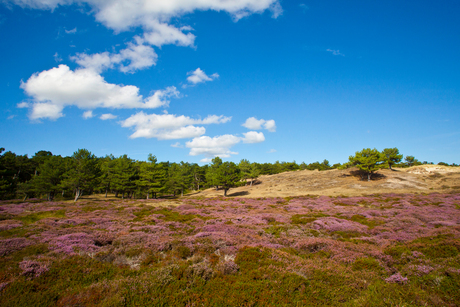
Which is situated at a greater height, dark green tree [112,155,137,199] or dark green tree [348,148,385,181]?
dark green tree [348,148,385,181]

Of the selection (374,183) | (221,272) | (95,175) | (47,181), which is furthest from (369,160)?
(47,181)

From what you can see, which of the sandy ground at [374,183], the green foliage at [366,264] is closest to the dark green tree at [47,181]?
the sandy ground at [374,183]

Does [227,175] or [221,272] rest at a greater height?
[227,175]

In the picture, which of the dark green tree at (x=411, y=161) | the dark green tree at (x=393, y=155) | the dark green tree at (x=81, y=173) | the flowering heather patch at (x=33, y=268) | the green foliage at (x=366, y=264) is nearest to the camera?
the flowering heather patch at (x=33, y=268)

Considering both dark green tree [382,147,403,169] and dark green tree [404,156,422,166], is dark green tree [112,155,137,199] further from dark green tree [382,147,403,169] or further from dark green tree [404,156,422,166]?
dark green tree [404,156,422,166]

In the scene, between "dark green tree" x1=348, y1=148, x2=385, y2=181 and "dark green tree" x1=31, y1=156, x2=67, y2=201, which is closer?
"dark green tree" x1=31, y1=156, x2=67, y2=201

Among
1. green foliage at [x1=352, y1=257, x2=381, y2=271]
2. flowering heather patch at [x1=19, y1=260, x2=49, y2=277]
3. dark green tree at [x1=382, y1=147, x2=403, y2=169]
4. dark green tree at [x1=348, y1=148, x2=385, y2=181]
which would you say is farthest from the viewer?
dark green tree at [x1=382, y1=147, x2=403, y2=169]

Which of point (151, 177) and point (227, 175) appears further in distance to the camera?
point (227, 175)

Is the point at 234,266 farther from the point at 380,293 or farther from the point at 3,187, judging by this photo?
the point at 3,187

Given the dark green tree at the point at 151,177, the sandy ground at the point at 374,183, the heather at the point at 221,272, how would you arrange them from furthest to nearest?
1. the dark green tree at the point at 151,177
2. the sandy ground at the point at 374,183
3. the heather at the point at 221,272

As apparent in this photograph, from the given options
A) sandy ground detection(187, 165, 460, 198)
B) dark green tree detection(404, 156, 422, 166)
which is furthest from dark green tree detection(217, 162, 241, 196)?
dark green tree detection(404, 156, 422, 166)

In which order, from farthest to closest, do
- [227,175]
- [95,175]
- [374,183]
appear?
[227,175]
[374,183]
[95,175]

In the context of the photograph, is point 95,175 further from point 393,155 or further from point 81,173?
point 393,155

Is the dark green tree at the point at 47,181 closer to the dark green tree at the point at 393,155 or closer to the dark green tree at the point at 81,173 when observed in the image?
the dark green tree at the point at 81,173
